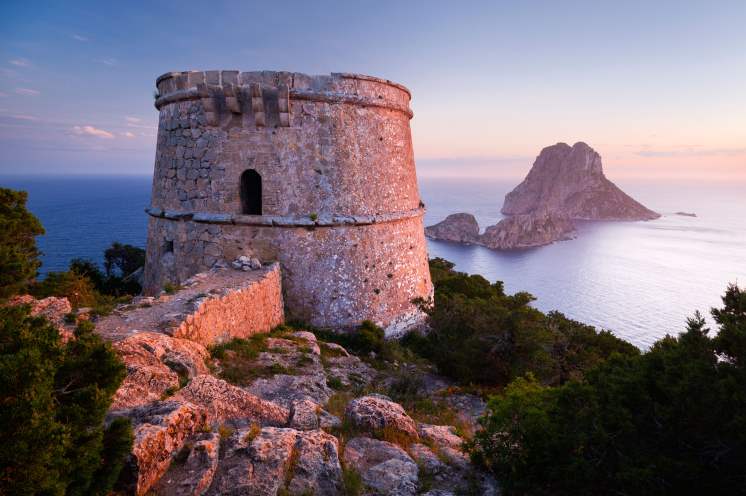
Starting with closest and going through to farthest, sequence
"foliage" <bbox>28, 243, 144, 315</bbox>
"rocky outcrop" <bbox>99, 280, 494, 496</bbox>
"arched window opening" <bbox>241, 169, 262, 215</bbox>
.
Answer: "rocky outcrop" <bbox>99, 280, 494, 496</bbox> → "foliage" <bbox>28, 243, 144, 315</bbox> → "arched window opening" <bbox>241, 169, 262, 215</bbox>

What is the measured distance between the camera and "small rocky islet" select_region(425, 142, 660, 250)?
67438 millimetres

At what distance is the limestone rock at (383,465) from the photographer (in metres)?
3.80

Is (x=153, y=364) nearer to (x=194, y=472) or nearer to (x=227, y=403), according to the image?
(x=227, y=403)

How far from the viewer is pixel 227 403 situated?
468cm

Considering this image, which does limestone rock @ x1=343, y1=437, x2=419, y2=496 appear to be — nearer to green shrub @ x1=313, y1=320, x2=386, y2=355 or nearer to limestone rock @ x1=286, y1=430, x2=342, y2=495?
limestone rock @ x1=286, y1=430, x2=342, y2=495

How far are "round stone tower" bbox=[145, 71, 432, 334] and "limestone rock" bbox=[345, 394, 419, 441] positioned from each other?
579 cm

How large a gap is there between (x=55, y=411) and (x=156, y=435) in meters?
1.18

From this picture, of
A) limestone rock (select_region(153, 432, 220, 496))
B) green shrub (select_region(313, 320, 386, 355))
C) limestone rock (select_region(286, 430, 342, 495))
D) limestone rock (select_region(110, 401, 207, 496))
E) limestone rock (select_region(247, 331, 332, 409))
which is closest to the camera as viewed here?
limestone rock (select_region(110, 401, 207, 496))

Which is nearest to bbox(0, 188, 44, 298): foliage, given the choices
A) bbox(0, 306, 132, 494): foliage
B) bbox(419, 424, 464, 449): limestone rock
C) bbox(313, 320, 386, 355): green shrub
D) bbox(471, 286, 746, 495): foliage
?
bbox(313, 320, 386, 355): green shrub

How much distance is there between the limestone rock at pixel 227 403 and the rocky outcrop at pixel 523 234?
64114mm

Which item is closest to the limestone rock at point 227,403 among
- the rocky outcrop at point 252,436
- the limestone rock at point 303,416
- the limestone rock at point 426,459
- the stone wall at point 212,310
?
the rocky outcrop at point 252,436

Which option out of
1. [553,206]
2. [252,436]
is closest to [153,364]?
[252,436]

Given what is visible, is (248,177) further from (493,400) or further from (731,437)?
(731,437)

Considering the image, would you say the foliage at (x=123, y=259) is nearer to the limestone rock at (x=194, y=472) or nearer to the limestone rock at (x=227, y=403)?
the limestone rock at (x=227, y=403)
